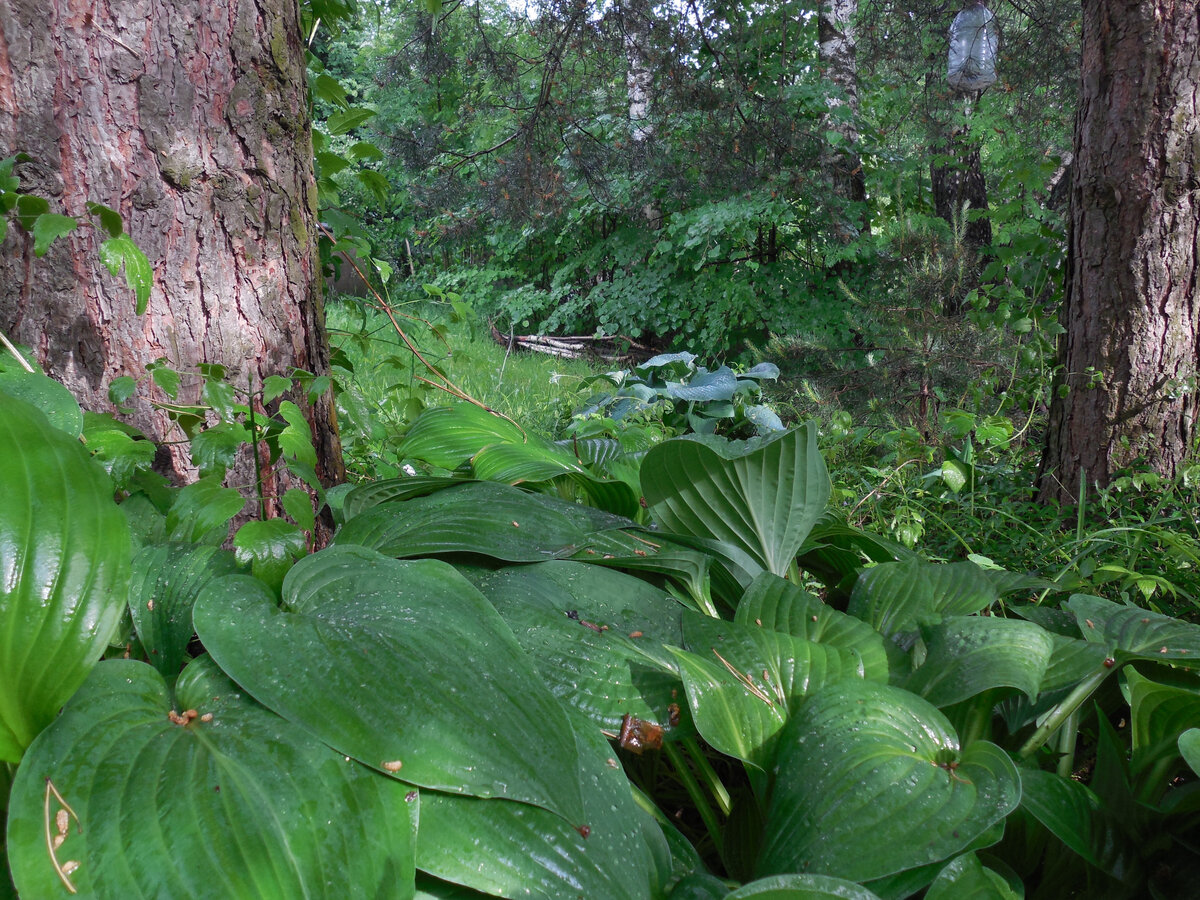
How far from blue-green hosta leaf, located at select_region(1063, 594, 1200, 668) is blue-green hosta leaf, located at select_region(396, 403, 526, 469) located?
1.20 meters

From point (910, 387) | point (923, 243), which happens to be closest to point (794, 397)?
point (910, 387)

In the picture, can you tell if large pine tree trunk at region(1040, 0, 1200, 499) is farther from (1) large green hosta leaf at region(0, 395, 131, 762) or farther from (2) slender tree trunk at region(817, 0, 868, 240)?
(2) slender tree trunk at region(817, 0, 868, 240)

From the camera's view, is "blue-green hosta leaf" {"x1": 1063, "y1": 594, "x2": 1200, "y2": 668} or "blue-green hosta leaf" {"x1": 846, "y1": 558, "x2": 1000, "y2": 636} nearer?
"blue-green hosta leaf" {"x1": 1063, "y1": 594, "x2": 1200, "y2": 668}

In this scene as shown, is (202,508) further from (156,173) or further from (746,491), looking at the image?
(746,491)

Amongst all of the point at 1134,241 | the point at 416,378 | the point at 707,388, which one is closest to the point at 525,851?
the point at 416,378

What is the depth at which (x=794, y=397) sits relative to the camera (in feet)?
14.6

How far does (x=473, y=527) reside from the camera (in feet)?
4.04

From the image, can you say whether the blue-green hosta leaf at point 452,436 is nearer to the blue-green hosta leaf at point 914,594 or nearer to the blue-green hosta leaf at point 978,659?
the blue-green hosta leaf at point 914,594

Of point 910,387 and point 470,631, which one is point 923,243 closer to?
point 910,387

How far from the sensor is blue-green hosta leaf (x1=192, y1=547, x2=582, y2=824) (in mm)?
730

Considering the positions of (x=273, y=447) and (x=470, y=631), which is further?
(x=273, y=447)

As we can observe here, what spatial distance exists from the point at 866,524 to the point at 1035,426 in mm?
1193

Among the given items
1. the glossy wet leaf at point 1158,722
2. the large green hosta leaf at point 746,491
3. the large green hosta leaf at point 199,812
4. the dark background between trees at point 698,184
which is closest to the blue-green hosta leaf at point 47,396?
the dark background between trees at point 698,184

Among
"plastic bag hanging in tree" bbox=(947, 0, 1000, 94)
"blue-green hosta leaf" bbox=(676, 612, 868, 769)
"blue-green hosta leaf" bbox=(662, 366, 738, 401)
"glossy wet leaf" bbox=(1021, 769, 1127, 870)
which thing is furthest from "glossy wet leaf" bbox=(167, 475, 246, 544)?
"plastic bag hanging in tree" bbox=(947, 0, 1000, 94)
